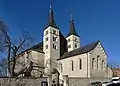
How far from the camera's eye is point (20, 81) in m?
36.8

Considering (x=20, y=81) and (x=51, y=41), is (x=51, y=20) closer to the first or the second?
(x=51, y=41)

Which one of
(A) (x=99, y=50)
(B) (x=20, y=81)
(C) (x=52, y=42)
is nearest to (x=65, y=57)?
(C) (x=52, y=42)

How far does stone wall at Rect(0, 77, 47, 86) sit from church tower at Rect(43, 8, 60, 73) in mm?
29636

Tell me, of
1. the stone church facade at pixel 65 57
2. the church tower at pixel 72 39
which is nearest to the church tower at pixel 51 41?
the stone church facade at pixel 65 57

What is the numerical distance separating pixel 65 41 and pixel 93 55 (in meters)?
22.4

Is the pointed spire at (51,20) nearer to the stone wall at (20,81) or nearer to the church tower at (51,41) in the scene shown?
the church tower at (51,41)

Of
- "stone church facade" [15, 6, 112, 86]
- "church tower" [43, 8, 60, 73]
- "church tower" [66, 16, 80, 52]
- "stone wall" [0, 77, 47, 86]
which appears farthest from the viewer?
"church tower" [66, 16, 80, 52]

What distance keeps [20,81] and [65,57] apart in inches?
1220

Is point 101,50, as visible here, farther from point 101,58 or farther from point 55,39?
point 55,39

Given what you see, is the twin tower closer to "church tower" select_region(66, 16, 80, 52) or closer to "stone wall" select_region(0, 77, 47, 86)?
"church tower" select_region(66, 16, 80, 52)

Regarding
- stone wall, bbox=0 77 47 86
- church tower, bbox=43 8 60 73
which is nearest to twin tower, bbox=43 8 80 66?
church tower, bbox=43 8 60 73

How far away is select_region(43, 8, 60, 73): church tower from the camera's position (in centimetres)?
6844

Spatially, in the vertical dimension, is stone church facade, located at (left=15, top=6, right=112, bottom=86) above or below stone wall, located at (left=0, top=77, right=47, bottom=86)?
above

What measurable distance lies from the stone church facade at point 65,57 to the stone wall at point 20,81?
59.5ft
